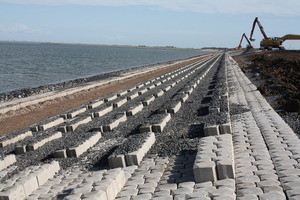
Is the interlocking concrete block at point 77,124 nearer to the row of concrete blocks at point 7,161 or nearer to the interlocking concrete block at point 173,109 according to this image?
the row of concrete blocks at point 7,161

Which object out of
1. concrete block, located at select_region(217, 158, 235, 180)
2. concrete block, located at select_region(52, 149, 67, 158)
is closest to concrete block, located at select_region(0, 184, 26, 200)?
concrete block, located at select_region(52, 149, 67, 158)

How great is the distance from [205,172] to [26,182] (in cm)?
320

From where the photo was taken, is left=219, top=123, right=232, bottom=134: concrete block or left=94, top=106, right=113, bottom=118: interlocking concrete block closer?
left=219, top=123, right=232, bottom=134: concrete block

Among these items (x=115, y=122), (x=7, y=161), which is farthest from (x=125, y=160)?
(x=115, y=122)

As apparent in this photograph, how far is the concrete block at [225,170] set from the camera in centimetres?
538

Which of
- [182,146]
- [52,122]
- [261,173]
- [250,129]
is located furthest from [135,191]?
[52,122]

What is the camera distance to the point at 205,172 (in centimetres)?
543

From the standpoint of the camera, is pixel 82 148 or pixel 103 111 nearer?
pixel 82 148

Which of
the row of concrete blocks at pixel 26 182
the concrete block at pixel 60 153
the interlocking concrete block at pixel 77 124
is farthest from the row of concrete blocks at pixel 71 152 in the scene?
the interlocking concrete block at pixel 77 124

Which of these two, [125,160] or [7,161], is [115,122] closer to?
[7,161]

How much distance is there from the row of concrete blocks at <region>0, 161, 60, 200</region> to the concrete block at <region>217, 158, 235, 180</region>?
3.41 meters

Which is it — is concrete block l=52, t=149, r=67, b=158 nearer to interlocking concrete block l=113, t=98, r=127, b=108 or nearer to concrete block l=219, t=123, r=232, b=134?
concrete block l=219, t=123, r=232, b=134

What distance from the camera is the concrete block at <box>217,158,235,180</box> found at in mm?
5383

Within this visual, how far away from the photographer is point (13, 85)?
34.2m
